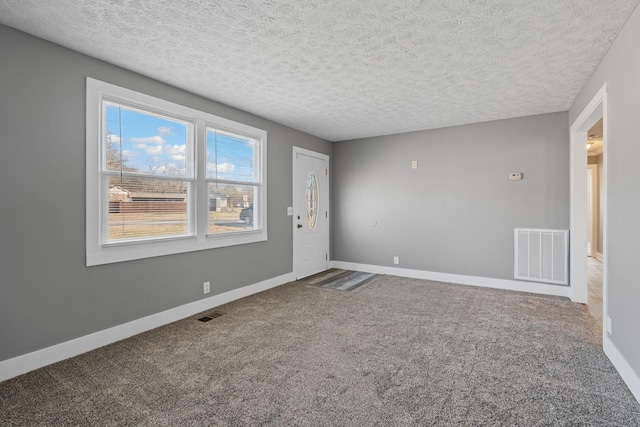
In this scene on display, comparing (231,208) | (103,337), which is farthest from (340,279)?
(103,337)

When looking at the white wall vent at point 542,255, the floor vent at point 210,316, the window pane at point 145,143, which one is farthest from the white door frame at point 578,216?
the window pane at point 145,143

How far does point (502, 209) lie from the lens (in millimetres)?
4723

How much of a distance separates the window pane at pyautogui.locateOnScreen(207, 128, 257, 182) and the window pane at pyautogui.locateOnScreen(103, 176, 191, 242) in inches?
18.7

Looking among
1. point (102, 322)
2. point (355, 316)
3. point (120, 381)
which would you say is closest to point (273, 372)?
point (120, 381)

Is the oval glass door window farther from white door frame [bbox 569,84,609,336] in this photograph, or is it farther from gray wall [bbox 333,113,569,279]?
white door frame [bbox 569,84,609,336]

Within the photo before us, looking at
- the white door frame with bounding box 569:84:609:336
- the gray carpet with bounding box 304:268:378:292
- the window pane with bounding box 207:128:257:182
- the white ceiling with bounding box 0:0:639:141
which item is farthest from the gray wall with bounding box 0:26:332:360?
the white door frame with bounding box 569:84:609:336

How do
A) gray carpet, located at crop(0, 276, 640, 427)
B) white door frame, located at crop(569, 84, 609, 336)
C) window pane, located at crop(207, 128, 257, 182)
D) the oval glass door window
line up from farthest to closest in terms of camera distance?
the oval glass door window, white door frame, located at crop(569, 84, 609, 336), window pane, located at crop(207, 128, 257, 182), gray carpet, located at crop(0, 276, 640, 427)

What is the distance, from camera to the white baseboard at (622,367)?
2039mm

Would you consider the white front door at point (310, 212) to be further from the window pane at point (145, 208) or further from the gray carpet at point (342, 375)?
the window pane at point (145, 208)

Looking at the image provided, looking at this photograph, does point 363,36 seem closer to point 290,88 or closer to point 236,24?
point 236,24

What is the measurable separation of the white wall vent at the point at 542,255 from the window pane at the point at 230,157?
156 inches

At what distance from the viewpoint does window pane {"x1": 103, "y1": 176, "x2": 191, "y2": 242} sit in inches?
116

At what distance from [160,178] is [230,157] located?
1.03 metres

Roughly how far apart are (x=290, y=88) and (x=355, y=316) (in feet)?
8.59
